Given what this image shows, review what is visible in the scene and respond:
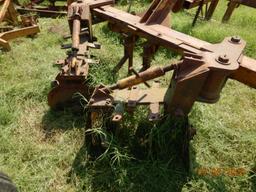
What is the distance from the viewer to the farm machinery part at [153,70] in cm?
214

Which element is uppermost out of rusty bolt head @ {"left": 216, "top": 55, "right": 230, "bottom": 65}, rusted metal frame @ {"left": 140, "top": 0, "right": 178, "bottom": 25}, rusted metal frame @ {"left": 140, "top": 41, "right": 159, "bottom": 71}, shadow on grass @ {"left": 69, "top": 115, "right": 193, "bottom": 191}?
rusty bolt head @ {"left": 216, "top": 55, "right": 230, "bottom": 65}

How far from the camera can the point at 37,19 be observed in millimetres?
5828

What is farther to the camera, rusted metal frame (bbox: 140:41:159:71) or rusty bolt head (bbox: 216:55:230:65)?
rusted metal frame (bbox: 140:41:159:71)

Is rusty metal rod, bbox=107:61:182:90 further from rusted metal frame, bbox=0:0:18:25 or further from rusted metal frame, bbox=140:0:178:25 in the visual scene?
rusted metal frame, bbox=0:0:18:25

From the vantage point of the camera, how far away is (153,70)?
2354 mm

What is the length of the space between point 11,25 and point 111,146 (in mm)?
3788

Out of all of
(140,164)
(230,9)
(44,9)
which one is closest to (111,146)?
(140,164)

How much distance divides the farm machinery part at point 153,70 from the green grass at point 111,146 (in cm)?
22

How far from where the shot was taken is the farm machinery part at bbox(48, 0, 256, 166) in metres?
2.14

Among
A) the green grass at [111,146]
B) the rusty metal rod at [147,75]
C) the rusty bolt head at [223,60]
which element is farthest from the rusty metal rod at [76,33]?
the rusty bolt head at [223,60]

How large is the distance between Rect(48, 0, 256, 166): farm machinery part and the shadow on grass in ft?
0.45

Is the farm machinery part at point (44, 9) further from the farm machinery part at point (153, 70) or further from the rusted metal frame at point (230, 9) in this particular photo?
the rusted metal frame at point (230, 9)

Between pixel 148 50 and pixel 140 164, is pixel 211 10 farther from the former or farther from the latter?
pixel 140 164

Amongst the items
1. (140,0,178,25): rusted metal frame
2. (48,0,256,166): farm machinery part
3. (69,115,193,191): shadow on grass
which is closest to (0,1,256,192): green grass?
(69,115,193,191): shadow on grass
